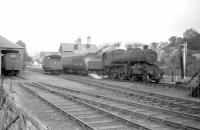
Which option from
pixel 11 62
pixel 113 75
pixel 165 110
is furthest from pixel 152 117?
pixel 11 62

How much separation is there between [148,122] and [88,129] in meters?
2.03

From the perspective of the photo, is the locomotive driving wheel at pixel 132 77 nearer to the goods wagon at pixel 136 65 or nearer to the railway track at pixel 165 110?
the goods wagon at pixel 136 65

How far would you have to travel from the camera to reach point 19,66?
27312mm

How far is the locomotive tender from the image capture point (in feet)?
67.8

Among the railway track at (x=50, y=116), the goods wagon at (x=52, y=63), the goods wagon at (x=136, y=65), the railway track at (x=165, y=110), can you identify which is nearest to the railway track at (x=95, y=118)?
the railway track at (x=50, y=116)

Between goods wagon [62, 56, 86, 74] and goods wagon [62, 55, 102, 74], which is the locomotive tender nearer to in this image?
goods wagon [62, 55, 102, 74]

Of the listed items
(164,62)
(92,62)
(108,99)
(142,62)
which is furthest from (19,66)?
(164,62)

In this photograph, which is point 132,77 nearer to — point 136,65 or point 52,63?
point 136,65

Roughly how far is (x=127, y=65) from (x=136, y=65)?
4.11ft

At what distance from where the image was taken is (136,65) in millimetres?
20797

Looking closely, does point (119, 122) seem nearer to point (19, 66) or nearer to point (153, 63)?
point (153, 63)

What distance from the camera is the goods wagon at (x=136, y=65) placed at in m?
20.6

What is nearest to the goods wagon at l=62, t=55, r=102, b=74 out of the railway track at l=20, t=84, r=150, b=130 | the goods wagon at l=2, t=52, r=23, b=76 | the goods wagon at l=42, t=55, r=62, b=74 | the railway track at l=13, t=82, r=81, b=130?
the goods wagon at l=42, t=55, r=62, b=74

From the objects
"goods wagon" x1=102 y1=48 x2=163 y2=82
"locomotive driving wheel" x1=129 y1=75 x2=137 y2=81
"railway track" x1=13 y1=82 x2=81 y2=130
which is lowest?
"railway track" x1=13 y1=82 x2=81 y2=130
